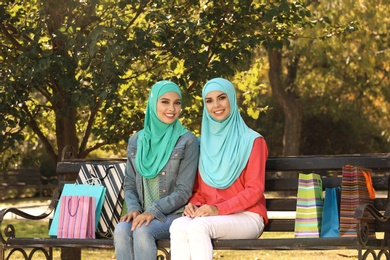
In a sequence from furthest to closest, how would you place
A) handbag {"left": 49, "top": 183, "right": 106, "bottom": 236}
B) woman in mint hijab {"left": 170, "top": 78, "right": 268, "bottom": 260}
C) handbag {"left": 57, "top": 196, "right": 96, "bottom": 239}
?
handbag {"left": 49, "top": 183, "right": 106, "bottom": 236}, handbag {"left": 57, "top": 196, "right": 96, "bottom": 239}, woman in mint hijab {"left": 170, "top": 78, "right": 268, "bottom": 260}

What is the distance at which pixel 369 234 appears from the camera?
613 centimetres

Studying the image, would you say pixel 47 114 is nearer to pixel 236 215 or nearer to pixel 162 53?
pixel 162 53

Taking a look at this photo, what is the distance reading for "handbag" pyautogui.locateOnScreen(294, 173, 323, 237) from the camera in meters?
6.19

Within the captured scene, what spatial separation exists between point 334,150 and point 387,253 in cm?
2444

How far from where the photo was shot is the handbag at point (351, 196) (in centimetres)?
608

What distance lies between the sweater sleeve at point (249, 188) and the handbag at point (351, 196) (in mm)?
542

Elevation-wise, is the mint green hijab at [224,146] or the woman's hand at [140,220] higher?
the mint green hijab at [224,146]

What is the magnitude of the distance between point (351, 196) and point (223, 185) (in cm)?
85

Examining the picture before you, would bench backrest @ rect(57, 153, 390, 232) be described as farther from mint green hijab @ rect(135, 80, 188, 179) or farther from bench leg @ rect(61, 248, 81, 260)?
bench leg @ rect(61, 248, 81, 260)

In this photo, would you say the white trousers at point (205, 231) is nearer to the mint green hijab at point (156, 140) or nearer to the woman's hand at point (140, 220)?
the woman's hand at point (140, 220)

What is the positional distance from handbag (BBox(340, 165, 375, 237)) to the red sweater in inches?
20.9

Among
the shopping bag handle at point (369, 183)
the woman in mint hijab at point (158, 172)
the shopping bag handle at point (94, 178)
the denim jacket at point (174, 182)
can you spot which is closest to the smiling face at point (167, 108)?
the woman in mint hijab at point (158, 172)

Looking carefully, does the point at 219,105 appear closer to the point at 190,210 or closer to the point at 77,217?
the point at 190,210

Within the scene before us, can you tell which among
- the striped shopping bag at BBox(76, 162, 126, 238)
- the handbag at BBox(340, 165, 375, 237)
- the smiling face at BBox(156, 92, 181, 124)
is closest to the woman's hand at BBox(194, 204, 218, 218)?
the smiling face at BBox(156, 92, 181, 124)
